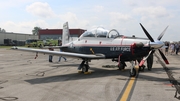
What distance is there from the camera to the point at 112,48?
1130 centimetres

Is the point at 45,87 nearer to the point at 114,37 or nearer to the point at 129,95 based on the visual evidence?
the point at 129,95

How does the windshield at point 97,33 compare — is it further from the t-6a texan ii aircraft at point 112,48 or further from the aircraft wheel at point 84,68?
the aircraft wheel at point 84,68

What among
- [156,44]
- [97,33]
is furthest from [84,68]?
[156,44]

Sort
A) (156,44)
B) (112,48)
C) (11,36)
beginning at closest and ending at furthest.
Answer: (156,44)
(112,48)
(11,36)

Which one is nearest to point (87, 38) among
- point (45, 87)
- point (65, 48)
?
point (65, 48)

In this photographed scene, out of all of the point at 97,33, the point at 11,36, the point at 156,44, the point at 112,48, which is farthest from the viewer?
the point at 11,36

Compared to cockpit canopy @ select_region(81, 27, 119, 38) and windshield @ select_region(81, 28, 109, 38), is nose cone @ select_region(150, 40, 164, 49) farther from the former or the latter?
windshield @ select_region(81, 28, 109, 38)

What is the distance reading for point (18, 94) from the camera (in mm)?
6879

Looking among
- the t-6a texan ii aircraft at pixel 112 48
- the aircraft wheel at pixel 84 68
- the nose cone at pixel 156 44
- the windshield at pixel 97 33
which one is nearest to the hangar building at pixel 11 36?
the t-6a texan ii aircraft at pixel 112 48

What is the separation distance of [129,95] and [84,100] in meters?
1.47

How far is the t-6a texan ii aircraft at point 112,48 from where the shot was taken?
1026cm

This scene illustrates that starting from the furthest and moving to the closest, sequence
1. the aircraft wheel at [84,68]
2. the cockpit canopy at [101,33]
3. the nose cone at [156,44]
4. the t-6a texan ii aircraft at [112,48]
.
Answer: the aircraft wheel at [84,68]
the cockpit canopy at [101,33]
the t-6a texan ii aircraft at [112,48]
the nose cone at [156,44]

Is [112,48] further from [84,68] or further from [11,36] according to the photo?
[11,36]

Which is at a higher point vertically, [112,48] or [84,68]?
[112,48]
